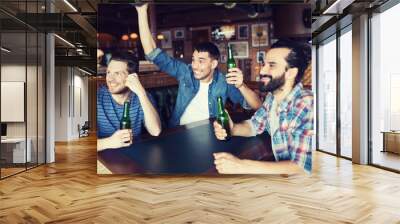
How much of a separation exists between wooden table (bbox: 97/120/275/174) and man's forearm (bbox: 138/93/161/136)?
13 centimetres

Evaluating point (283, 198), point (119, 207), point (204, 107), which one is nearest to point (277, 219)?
point (283, 198)

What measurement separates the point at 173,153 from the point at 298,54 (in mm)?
2639

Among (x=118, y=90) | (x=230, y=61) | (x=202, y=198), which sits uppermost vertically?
(x=230, y=61)

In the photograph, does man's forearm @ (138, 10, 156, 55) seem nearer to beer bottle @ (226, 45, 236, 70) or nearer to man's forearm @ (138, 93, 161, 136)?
man's forearm @ (138, 93, 161, 136)

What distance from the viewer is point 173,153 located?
6.38m

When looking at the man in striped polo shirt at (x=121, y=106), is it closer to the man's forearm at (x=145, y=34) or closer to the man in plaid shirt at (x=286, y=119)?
the man's forearm at (x=145, y=34)

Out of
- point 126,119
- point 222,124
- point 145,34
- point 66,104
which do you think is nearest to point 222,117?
point 222,124

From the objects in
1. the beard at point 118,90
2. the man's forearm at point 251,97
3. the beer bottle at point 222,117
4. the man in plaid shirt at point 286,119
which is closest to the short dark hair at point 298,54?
the man in plaid shirt at point 286,119

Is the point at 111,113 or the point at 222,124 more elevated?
the point at 111,113

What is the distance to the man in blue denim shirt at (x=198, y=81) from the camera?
6367 mm

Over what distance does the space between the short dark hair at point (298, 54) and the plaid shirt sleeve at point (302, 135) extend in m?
0.42

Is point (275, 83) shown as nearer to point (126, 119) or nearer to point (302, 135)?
point (302, 135)

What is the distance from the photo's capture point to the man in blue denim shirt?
20.9ft

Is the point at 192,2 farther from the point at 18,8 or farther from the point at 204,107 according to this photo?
the point at 18,8
